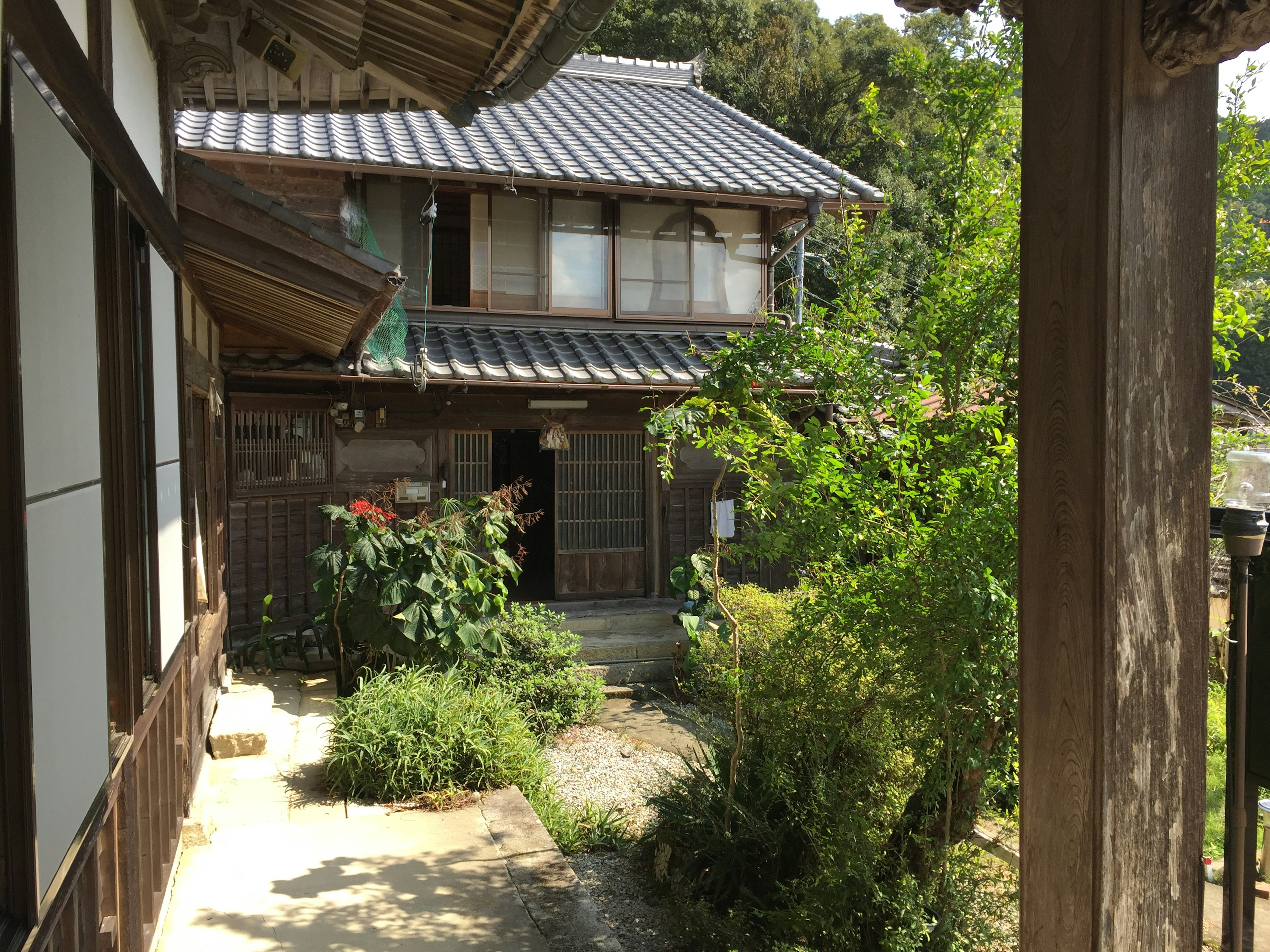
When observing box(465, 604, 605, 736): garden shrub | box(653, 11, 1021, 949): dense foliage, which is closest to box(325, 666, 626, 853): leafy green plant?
box(653, 11, 1021, 949): dense foliage

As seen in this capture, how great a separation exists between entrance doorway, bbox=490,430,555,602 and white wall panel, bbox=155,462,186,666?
31.1 feet

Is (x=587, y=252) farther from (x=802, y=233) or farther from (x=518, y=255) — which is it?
(x=802, y=233)

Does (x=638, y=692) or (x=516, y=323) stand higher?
(x=516, y=323)

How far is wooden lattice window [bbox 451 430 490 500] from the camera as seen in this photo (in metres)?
9.73

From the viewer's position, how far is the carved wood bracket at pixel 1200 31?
144 centimetres

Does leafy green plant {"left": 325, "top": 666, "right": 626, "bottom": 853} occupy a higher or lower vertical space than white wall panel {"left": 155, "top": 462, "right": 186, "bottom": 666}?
lower

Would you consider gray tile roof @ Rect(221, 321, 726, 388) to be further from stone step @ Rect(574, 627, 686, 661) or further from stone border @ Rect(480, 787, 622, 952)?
stone border @ Rect(480, 787, 622, 952)

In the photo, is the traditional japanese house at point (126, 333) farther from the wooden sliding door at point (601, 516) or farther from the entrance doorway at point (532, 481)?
the entrance doorway at point (532, 481)

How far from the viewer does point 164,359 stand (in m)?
3.88

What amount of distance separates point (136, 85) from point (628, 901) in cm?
411

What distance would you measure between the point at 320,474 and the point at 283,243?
5301 mm

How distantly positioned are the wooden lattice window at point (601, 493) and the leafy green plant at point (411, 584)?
2.58 metres

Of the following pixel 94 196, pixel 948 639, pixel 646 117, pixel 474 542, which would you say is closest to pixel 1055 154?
pixel 948 639

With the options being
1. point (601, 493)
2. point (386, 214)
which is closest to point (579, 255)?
point (386, 214)
